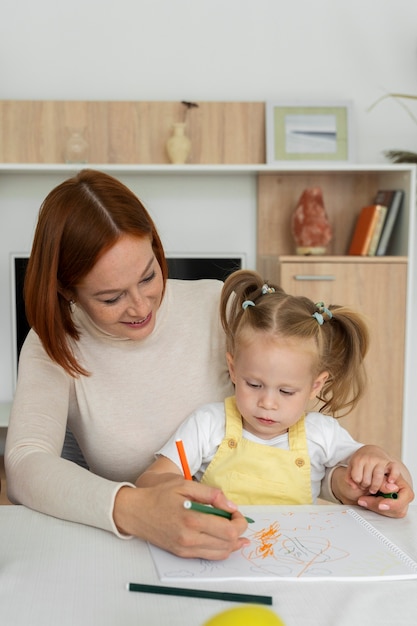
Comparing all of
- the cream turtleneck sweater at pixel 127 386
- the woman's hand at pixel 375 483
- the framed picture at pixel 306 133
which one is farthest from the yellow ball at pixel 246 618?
the framed picture at pixel 306 133

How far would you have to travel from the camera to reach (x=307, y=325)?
4.63 ft

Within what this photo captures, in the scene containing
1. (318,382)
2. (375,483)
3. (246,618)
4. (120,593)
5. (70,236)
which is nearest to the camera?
(246,618)

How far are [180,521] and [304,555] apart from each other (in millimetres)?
167

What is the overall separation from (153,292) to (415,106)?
8.11 ft

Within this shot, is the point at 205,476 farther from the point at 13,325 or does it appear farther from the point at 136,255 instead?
the point at 13,325

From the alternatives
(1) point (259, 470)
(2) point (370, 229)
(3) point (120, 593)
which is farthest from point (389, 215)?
(3) point (120, 593)

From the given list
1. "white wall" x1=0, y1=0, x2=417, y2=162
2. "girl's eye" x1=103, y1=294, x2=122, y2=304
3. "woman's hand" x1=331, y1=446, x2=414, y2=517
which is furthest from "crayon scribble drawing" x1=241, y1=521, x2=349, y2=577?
"white wall" x1=0, y1=0, x2=417, y2=162

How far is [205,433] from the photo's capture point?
1.40m

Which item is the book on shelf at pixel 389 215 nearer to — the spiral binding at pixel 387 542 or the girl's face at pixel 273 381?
the girl's face at pixel 273 381

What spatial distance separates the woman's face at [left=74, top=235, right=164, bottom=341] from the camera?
135cm

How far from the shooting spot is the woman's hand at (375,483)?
1185mm

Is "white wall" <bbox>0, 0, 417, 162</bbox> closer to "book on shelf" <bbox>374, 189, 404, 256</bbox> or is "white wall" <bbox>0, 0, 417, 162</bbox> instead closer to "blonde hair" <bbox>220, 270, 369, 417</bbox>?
"book on shelf" <bbox>374, 189, 404, 256</bbox>

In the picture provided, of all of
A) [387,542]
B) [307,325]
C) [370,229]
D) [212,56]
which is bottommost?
[387,542]

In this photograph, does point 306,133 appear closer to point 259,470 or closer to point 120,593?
point 259,470
